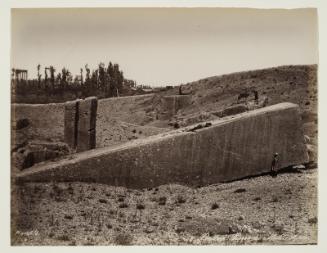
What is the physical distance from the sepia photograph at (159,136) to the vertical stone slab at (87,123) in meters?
0.02

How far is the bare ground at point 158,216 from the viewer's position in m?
8.09

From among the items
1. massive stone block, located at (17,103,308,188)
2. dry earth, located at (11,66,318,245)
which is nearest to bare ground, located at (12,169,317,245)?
dry earth, located at (11,66,318,245)

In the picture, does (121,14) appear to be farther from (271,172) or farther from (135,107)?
(271,172)

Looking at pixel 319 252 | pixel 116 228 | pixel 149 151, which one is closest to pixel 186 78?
pixel 149 151

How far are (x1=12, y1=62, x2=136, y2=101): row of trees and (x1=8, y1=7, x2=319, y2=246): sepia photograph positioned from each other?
0.06 ft

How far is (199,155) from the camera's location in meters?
8.40

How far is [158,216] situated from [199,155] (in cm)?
105

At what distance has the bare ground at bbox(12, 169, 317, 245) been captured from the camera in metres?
8.09

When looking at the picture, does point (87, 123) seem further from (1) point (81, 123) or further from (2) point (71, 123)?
(2) point (71, 123)

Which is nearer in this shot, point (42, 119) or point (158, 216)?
point (158, 216)

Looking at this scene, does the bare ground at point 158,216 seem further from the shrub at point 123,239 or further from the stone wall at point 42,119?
the stone wall at point 42,119

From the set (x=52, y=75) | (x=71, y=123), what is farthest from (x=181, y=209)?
(x=52, y=75)

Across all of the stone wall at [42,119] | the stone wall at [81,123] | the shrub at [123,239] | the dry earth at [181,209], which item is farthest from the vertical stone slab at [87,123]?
the shrub at [123,239]

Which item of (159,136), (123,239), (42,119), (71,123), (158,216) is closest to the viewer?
(123,239)
